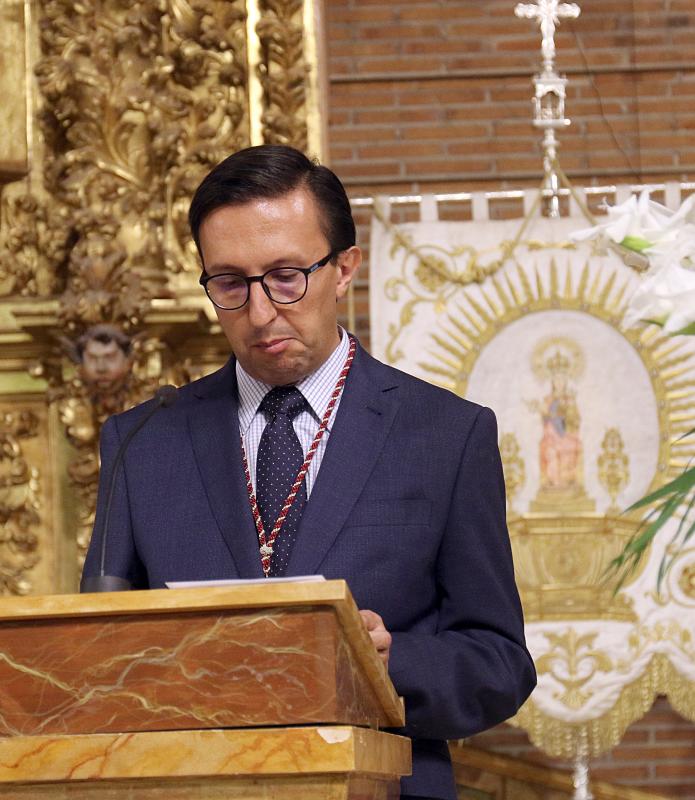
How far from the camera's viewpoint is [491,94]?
5.59 m

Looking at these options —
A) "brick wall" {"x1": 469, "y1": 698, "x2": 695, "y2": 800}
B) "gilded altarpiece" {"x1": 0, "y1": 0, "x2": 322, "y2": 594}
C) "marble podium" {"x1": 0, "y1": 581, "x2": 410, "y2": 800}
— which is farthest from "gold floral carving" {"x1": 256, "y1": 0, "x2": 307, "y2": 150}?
"brick wall" {"x1": 469, "y1": 698, "x2": 695, "y2": 800}

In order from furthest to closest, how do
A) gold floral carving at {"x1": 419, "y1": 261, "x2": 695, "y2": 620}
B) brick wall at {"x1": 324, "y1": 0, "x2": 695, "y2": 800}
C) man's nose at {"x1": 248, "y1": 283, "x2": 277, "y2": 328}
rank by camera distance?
brick wall at {"x1": 324, "y1": 0, "x2": 695, "y2": 800} → gold floral carving at {"x1": 419, "y1": 261, "x2": 695, "y2": 620} → man's nose at {"x1": 248, "y1": 283, "x2": 277, "y2": 328}

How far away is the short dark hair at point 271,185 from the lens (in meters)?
1.93

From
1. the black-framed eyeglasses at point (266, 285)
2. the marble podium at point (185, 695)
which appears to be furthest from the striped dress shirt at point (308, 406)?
the marble podium at point (185, 695)

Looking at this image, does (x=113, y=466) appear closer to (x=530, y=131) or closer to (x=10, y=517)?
(x=10, y=517)

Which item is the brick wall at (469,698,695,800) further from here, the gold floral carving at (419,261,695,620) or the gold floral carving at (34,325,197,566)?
the gold floral carving at (34,325,197,566)

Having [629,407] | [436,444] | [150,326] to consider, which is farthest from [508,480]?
[436,444]

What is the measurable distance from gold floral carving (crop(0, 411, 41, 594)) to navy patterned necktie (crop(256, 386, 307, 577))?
139 cm

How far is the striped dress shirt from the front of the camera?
196 centimetres

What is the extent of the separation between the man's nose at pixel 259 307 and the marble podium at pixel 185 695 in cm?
61

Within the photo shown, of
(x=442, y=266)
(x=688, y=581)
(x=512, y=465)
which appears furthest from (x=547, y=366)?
(x=688, y=581)

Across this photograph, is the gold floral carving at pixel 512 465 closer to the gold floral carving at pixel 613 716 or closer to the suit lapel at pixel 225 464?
the gold floral carving at pixel 613 716

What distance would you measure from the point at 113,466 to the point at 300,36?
1819 millimetres

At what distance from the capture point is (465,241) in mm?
4156
